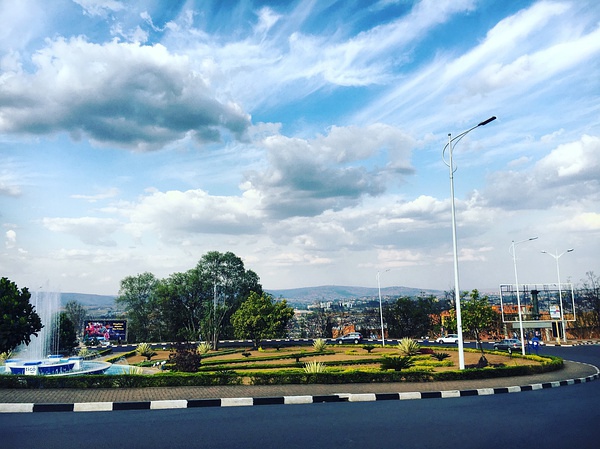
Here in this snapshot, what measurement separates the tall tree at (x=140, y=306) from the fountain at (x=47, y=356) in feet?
67.9

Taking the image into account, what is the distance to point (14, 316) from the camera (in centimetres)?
2508

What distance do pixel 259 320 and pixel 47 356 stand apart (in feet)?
61.0

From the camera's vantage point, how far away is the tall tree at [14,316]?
24383 millimetres

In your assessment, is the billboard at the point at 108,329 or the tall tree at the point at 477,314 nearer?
the tall tree at the point at 477,314

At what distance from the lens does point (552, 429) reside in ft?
31.5

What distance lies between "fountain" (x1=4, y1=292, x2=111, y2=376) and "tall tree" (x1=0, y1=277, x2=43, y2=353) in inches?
33.6

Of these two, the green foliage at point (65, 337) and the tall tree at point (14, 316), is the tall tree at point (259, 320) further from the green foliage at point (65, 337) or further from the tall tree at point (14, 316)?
the tall tree at point (14, 316)

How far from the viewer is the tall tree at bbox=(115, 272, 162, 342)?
211 feet

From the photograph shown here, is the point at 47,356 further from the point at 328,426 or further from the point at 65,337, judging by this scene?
the point at 328,426

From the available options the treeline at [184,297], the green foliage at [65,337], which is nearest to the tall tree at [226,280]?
the treeline at [184,297]

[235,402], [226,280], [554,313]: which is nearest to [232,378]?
[235,402]

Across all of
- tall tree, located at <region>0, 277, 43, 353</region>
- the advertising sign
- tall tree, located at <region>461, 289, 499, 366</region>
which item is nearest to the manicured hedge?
tall tree, located at <region>0, 277, 43, 353</region>

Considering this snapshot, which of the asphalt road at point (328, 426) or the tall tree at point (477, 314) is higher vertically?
the tall tree at point (477, 314)

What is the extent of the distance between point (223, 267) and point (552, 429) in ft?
188
